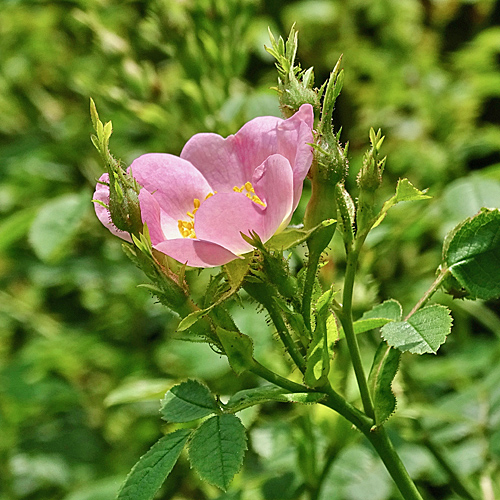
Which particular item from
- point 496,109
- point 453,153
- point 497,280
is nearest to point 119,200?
point 497,280

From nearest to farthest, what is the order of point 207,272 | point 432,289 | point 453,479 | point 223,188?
point 432,289, point 223,188, point 453,479, point 207,272

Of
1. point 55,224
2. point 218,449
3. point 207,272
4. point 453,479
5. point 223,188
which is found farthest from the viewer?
point 207,272

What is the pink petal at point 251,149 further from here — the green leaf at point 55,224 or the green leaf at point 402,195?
the green leaf at point 55,224

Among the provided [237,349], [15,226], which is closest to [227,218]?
[237,349]

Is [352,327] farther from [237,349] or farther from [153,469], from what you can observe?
[153,469]

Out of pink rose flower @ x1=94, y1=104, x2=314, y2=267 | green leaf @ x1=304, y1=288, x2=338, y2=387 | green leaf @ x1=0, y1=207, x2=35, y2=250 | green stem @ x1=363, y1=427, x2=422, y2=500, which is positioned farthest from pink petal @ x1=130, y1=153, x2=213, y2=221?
green leaf @ x1=0, y1=207, x2=35, y2=250

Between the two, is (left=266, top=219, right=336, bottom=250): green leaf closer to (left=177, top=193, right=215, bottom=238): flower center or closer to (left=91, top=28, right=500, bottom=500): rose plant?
(left=91, top=28, right=500, bottom=500): rose plant

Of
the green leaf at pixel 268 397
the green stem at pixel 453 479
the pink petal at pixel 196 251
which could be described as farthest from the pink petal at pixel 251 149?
the green stem at pixel 453 479

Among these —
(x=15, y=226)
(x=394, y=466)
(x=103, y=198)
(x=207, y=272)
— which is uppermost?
(x=103, y=198)
